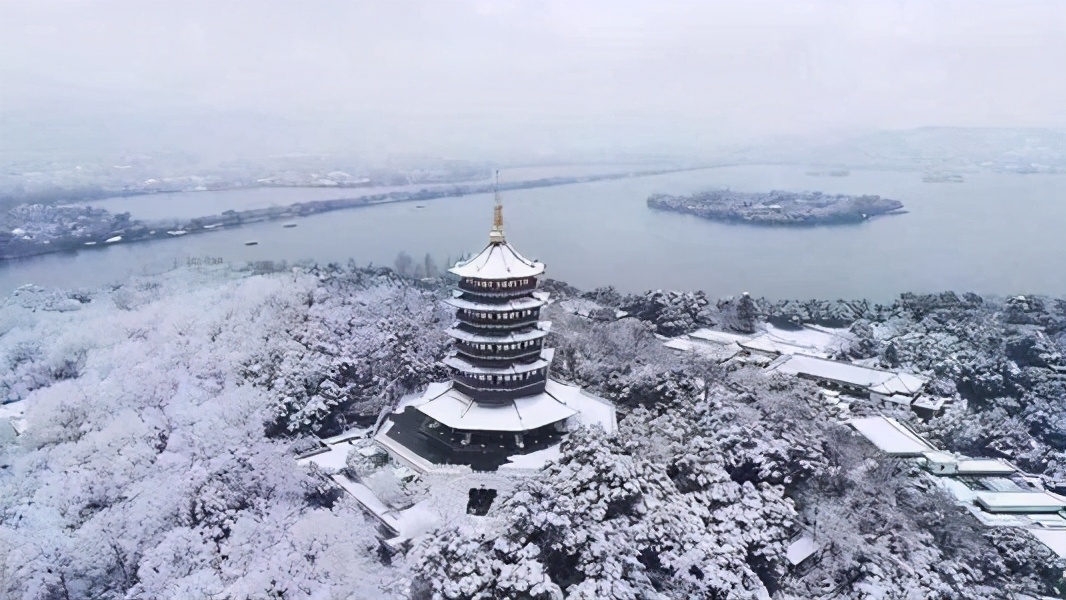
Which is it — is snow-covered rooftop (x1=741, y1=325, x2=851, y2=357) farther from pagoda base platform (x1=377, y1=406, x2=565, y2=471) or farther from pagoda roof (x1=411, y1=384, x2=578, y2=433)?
pagoda base platform (x1=377, y1=406, x2=565, y2=471)

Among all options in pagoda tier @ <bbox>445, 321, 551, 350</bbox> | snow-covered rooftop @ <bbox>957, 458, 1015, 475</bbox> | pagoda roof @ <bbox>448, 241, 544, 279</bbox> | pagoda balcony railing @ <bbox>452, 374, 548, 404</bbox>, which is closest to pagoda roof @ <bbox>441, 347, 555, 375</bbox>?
pagoda balcony railing @ <bbox>452, 374, 548, 404</bbox>

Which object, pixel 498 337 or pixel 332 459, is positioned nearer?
pixel 332 459

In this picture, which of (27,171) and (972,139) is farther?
(972,139)

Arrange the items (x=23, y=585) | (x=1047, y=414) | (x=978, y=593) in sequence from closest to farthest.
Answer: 1. (x=23, y=585)
2. (x=978, y=593)
3. (x=1047, y=414)

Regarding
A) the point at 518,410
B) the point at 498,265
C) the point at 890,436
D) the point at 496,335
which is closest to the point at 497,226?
the point at 498,265

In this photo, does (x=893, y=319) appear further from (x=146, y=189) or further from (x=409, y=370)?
(x=146, y=189)

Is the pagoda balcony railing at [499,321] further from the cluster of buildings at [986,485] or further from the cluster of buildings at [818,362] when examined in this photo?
the cluster of buildings at [986,485]

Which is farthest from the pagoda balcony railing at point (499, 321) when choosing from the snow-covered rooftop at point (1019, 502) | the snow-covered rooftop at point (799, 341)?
the snow-covered rooftop at point (799, 341)

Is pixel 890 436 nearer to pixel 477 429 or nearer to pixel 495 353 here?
pixel 495 353

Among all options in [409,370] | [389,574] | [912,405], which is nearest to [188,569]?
[389,574]
